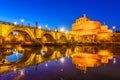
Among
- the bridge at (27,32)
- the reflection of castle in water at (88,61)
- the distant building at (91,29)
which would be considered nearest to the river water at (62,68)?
the reflection of castle in water at (88,61)

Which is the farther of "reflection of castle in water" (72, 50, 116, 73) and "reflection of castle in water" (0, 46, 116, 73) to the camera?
"reflection of castle in water" (0, 46, 116, 73)

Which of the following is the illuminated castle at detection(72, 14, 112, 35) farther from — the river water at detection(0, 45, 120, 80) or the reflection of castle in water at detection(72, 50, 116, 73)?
the river water at detection(0, 45, 120, 80)

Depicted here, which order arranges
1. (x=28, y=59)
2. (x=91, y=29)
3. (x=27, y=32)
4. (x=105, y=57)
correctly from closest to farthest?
1. (x=28, y=59)
2. (x=105, y=57)
3. (x=27, y=32)
4. (x=91, y=29)

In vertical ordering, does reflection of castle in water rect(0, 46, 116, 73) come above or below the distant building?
below

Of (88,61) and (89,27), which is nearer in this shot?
(88,61)

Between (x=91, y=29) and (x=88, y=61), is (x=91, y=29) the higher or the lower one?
the higher one

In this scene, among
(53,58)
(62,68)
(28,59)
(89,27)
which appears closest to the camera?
(62,68)

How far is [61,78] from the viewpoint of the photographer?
1725 cm

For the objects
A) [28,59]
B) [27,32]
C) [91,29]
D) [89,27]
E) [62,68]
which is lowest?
[62,68]

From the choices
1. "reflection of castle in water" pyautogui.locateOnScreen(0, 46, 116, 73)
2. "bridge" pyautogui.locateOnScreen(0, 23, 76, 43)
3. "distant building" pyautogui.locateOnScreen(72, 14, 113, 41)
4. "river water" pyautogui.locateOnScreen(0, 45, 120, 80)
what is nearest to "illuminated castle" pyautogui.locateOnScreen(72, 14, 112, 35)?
"distant building" pyautogui.locateOnScreen(72, 14, 113, 41)

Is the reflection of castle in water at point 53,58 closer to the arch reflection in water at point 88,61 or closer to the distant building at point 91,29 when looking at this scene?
the arch reflection in water at point 88,61

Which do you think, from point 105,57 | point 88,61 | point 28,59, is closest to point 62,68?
point 88,61

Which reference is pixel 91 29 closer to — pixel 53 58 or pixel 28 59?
pixel 53 58

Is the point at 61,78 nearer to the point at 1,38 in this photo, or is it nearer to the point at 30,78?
the point at 30,78
